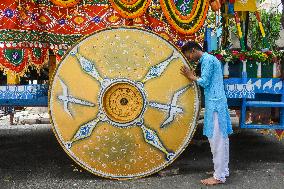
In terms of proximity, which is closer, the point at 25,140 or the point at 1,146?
the point at 1,146

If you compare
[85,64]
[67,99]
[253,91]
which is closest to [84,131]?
[67,99]

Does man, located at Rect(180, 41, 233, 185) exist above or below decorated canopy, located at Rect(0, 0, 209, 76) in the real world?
below

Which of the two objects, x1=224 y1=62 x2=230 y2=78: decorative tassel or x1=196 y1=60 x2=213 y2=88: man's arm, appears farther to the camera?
x1=224 y1=62 x2=230 y2=78: decorative tassel

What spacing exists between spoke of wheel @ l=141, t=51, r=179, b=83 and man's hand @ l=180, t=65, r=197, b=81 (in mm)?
144

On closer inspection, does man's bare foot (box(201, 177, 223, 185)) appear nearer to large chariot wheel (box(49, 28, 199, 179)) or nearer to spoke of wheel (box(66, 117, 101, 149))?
large chariot wheel (box(49, 28, 199, 179))

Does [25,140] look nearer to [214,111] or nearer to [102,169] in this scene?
[102,169]

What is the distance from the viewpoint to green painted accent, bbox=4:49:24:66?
4.24 metres

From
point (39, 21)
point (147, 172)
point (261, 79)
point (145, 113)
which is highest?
point (39, 21)

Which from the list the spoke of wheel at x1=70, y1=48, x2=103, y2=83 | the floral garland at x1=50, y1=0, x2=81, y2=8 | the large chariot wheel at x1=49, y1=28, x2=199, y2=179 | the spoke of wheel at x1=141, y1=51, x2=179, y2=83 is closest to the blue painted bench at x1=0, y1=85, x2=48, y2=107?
the large chariot wheel at x1=49, y1=28, x2=199, y2=179

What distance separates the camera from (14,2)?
4.31 m

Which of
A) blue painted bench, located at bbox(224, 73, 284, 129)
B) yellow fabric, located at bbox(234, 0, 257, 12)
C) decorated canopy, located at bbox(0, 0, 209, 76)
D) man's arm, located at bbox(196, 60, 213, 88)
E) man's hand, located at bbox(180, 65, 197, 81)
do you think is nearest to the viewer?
man's arm, located at bbox(196, 60, 213, 88)

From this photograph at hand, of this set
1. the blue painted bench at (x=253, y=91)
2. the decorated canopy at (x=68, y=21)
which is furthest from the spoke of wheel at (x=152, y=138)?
the decorated canopy at (x=68, y=21)

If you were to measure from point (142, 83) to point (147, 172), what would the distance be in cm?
91

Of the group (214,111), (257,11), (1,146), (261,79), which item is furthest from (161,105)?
(1,146)
